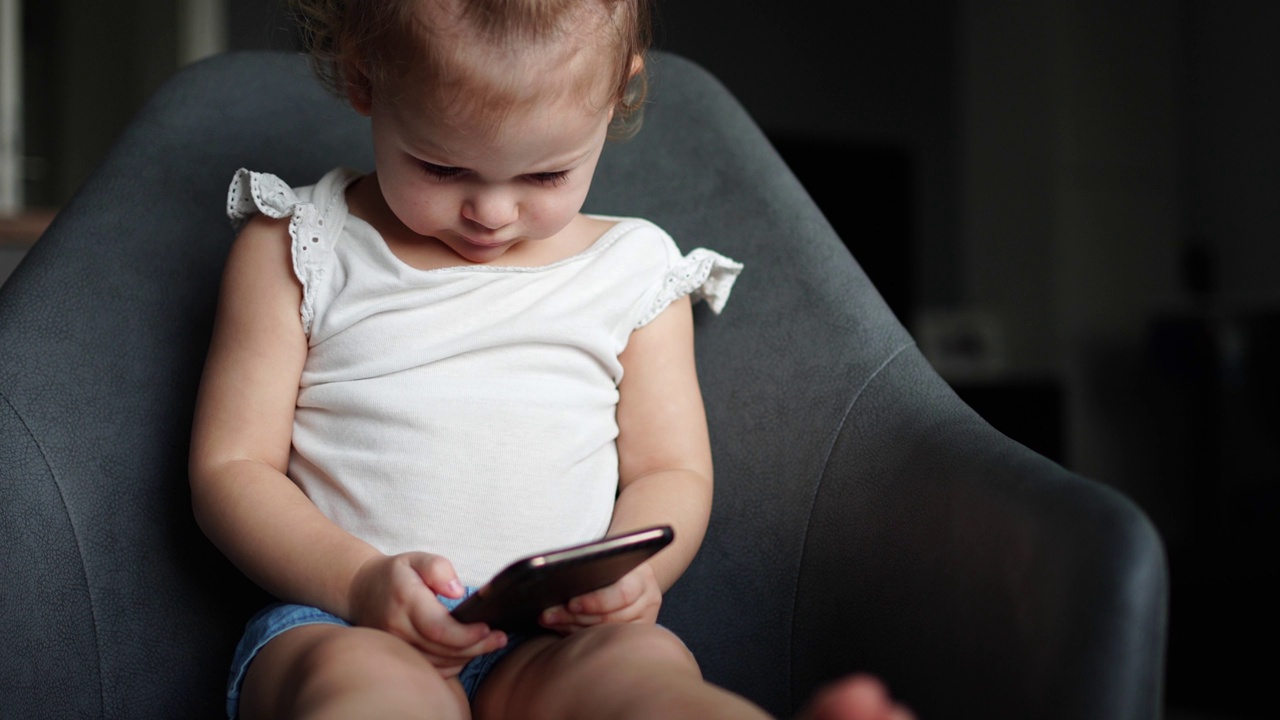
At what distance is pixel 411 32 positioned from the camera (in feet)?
2.31

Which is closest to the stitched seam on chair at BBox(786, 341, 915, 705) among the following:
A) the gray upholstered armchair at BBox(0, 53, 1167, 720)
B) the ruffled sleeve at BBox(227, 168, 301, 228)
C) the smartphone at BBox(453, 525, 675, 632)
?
the gray upholstered armchair at BBox(0, 53, 1167, 720)

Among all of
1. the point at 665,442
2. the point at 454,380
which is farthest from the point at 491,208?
the point at 665,442

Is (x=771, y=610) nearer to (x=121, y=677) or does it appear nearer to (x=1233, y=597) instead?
(x=121, y=677)

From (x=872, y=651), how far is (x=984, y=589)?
0.43 feet

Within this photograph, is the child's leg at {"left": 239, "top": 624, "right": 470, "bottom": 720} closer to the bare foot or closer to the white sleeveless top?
the white sleeveless top

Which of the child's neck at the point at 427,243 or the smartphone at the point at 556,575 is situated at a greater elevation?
the child's neck at the point at 427,243

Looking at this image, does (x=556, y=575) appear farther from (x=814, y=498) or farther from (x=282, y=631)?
(x=814, y=498)

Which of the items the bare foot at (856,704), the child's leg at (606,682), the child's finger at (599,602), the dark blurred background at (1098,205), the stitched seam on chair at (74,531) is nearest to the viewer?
the bare foot at (856,704)

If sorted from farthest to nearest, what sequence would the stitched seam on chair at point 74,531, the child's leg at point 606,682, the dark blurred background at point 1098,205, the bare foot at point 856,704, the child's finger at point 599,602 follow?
the dark blurred background at point 1098,205
the stitched seam on chair at point 74,531
the child's finger at point 599,602
the child's leg at point 606,682
the bare foot at point 856,704

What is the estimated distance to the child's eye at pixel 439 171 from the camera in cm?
74

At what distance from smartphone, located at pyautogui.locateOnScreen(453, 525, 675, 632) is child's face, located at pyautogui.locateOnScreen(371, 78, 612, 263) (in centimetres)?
27

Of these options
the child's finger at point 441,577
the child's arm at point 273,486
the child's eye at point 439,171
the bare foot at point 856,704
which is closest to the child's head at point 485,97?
the child's eye at point 439,171

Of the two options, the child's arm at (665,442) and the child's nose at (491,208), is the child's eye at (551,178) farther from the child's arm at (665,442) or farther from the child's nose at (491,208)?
the child's arm at (665,442)

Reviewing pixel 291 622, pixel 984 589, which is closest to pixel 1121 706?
pixel 984 589
